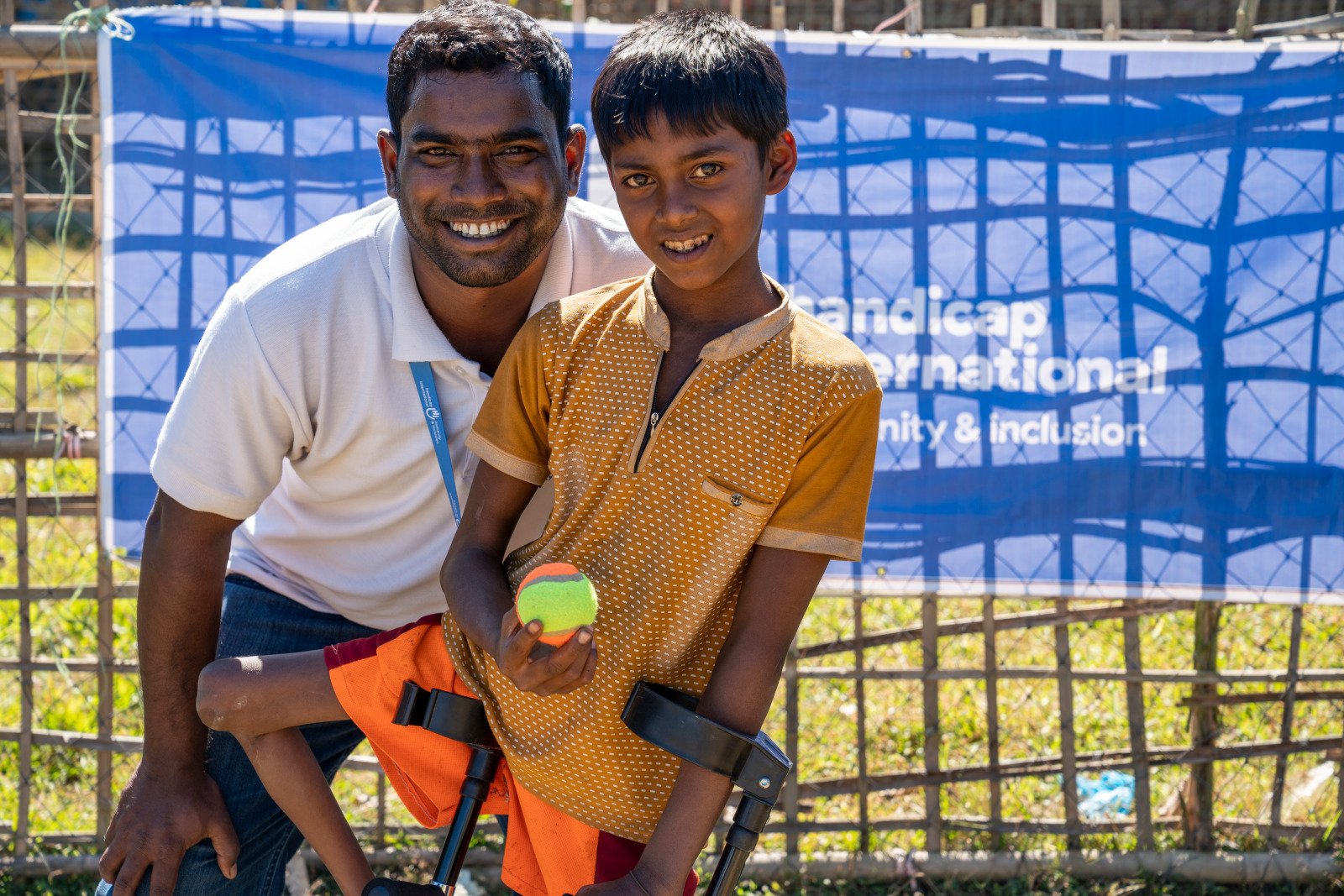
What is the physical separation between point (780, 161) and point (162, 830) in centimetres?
159

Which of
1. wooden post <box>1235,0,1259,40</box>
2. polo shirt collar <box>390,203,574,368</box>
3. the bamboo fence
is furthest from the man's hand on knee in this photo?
wooden post <box>1235,0,1259,40</box>

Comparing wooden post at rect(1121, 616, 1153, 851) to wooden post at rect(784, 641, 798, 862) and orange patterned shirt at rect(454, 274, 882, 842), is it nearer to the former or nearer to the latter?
wooden post at rect(784, 641, 798, 862)

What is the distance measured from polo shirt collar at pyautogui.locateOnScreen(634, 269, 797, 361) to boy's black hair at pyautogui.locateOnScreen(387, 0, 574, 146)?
550 millimetres

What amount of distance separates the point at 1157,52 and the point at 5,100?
3.10 m

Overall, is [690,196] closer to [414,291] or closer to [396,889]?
[414,291]

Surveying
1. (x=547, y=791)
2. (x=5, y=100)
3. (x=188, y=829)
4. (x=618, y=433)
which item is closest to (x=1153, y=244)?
(x=618, y=433)

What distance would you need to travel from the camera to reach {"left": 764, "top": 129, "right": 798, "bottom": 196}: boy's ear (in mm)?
1970

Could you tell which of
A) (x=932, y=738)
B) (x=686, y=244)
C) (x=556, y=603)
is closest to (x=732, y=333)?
(x=686, y=244)

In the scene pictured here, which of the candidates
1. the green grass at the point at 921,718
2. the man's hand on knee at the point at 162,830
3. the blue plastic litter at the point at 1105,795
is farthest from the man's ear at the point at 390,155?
the blue plastic litter at the point at 1105,795

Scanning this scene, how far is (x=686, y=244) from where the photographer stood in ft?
6.16

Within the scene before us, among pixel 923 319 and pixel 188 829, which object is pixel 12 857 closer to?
pixel 188 829

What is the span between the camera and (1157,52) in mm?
3316

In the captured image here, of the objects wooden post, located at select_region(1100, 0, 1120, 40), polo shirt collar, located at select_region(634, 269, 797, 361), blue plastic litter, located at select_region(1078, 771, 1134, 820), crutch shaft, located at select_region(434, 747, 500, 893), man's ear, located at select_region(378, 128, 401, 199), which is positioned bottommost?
blue plastic litter, located at select_region(1078, 771, 1134, 820)

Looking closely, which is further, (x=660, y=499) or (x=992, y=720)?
(x=992, y=720)
